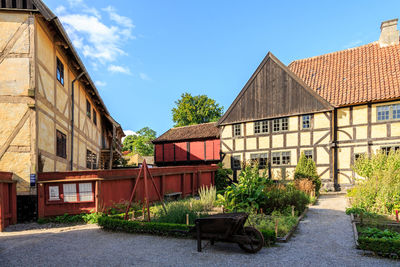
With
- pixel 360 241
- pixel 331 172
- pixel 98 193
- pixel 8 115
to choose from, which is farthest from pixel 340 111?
pixel 8 115

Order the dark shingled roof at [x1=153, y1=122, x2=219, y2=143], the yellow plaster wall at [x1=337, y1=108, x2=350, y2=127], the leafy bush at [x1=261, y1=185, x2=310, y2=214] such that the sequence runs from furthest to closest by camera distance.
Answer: the dark shingled roof at [x1=153, y1=122, x2=219, y2=143], the yellow plaster wall at [x1=337, y1=108, x2=350, y2=127], the leafy bush at [x1=261, y1=185, x2=310, y2=214]

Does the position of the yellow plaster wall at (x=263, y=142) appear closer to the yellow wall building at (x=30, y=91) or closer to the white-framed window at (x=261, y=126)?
the white-framed window at (x=261, y=126)

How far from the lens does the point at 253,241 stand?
6164 millimetres

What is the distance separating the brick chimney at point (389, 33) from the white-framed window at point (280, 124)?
8887mm

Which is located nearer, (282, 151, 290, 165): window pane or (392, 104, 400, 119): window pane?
(392, 104, 400, 119): window pane

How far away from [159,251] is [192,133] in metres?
21.1

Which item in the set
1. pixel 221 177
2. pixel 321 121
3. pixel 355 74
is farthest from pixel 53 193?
pixel 355 74

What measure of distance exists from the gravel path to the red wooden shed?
17289mm

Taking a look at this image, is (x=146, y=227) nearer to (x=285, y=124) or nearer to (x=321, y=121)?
(x=285, y=124)

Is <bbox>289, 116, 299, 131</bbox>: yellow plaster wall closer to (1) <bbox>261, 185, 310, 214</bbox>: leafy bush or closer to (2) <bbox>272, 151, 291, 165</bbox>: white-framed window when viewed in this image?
(2) <bbox>272, 151, 291, 165</bbox>: white-framed window

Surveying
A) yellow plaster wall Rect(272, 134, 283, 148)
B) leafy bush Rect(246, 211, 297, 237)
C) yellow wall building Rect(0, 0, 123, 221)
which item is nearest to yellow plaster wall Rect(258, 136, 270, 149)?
yellow plaster wall Rect(272, 134, 283, 148)

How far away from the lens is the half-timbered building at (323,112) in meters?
16.5

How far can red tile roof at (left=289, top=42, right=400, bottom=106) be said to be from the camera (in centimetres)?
1658

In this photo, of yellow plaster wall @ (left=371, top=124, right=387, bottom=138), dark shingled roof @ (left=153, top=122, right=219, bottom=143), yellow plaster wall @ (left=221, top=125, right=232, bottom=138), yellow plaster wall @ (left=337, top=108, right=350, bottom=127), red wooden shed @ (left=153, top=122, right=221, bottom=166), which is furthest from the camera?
dark shingled roof @ (left=153, top=122, right=219, bottom=143)
